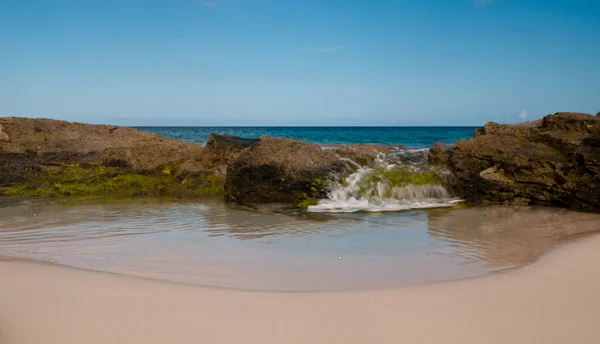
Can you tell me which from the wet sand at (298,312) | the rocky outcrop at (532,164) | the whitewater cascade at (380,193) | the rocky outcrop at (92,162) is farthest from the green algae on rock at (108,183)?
the wet sand at (298,312)

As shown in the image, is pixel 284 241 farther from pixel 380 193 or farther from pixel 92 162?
pixel 92 162

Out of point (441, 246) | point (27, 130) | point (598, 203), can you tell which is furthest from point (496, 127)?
point (27, 130)

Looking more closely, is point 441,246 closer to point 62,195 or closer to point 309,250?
point 309,250

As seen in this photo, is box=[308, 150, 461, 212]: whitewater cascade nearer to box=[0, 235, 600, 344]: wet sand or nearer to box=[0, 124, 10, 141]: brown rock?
box=[0, 235, 600, 344]: wet sand

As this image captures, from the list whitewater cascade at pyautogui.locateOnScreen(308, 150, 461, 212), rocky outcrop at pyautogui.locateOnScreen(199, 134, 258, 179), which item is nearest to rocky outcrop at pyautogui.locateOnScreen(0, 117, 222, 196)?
rocky outcrop at pyautogui.locateOnScreen(199, 134, 258, 179)

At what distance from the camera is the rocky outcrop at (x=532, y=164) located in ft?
27.4

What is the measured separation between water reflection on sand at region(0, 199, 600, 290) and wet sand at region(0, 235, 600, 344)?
405mm

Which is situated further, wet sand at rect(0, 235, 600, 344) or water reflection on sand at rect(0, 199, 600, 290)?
water reflection on sand at rect(0, 199, 600, 290)

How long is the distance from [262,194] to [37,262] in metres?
4.76

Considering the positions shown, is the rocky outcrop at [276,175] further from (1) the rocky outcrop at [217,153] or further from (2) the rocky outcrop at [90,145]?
(2) the rocky outcrop at [90,145]

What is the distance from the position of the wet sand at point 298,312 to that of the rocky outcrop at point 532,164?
4473mm

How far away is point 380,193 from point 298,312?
248 inches

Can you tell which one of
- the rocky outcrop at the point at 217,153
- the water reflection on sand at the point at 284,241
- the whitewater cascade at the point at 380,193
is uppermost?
the rocky outcrop at the point at 217,153

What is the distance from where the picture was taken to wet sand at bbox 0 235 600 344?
320 centimetres
